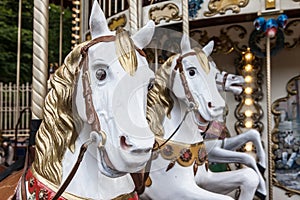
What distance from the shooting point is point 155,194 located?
2.68 metres

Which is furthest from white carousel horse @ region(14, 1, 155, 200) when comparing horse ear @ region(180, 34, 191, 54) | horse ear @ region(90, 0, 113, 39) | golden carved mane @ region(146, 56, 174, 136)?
horse ear @ region(180, 34, 191, 54)

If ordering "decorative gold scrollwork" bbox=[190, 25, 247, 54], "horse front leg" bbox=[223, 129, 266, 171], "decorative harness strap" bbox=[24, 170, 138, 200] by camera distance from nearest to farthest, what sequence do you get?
"decorative harness strap" bbox=[24, 170, 138, 200] → "horse front leg" bbox=[223, 129, 266, 171] → "decorative gold scrollwork" bbox=[190, 25, 247, 54]

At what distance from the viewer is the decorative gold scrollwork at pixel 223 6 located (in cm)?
431

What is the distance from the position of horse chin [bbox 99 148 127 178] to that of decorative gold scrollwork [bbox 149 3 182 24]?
3268 millimetres

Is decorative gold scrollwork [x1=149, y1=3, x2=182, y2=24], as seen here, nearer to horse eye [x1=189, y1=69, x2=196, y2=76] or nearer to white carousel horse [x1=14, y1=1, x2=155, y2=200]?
horse eye [x1=189, y1=69, x2=196, y2=76]

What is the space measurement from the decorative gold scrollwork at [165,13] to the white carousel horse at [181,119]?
1.73 meters

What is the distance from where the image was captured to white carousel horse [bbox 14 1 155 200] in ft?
4.54

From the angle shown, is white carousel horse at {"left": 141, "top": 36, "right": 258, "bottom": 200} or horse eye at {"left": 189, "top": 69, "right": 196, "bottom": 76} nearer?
white carousel horse at {"left": 141, "top": 36, "right": 258, "bottom": 200}

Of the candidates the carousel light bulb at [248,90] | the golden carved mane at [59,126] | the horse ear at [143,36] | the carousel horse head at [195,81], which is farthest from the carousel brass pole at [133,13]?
the carousel light bulb at [248,90]

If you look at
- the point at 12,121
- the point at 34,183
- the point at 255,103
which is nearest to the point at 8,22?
the point at 12,121

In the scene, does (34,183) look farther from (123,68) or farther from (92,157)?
(123,68)

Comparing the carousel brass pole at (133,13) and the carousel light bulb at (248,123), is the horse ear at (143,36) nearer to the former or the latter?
the carousel brass pole at (133,13)

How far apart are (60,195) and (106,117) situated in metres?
0.32

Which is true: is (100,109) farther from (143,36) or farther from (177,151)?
(177,151)
